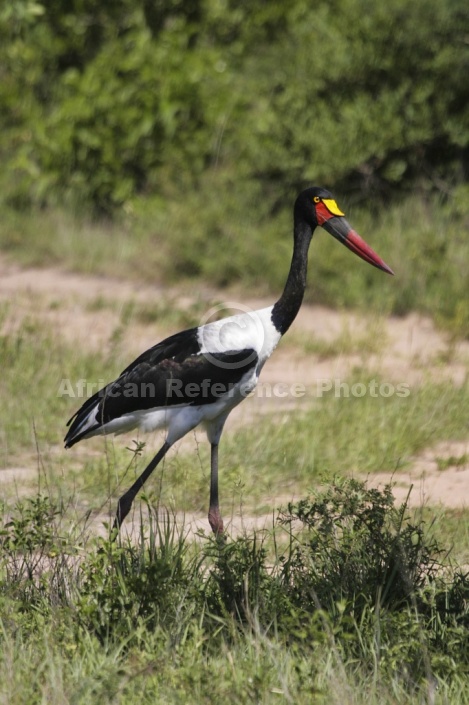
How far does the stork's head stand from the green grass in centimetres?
245

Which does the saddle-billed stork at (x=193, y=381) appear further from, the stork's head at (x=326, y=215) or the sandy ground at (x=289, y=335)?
the sandy ground at (x=289, y=335)

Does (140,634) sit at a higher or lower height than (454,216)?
lower

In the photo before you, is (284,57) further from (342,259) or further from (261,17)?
(342,259)

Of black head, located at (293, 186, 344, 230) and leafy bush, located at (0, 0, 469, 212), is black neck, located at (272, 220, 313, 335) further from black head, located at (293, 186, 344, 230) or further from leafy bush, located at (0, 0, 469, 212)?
leafy bush, located at (0, 0, 469, 212)

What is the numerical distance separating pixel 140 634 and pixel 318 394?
135 inches

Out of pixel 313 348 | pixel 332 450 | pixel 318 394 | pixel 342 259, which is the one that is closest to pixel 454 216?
pixel 342 259

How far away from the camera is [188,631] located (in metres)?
3.35

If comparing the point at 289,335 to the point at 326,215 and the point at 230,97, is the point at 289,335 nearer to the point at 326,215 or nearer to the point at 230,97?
the point at 326,215

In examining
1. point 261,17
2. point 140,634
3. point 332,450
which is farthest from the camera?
point 261,17

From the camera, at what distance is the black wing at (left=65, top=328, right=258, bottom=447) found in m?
4.70

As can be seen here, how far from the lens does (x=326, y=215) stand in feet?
16.1

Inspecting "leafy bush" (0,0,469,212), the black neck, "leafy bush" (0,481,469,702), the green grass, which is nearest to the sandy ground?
the green grass

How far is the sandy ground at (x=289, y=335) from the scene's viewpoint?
261 inches

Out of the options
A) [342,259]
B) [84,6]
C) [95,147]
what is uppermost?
[84,6]
